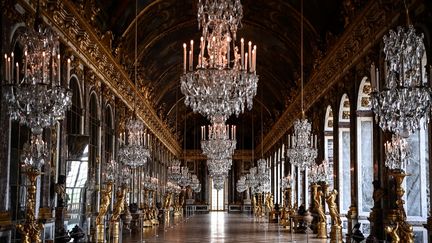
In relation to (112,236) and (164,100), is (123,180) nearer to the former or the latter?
(112,236)

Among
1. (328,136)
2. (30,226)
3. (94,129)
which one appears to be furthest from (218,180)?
(30,226)

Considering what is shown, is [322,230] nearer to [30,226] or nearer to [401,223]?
[401,223]

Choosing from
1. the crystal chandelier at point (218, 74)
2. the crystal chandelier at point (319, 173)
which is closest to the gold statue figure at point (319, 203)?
the crystal chandelier at point (319, 173)

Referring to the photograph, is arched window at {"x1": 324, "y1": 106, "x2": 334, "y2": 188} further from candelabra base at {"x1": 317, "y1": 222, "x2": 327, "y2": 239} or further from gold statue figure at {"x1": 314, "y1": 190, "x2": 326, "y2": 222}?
gold statue figure at {"x1": 314, "y1": 190, "x2": 326, "y2": 222}

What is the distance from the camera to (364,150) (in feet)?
60.8

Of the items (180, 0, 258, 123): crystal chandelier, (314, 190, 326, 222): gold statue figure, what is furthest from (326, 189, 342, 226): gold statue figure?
(180, 0, 258, 123): crystal chandelier

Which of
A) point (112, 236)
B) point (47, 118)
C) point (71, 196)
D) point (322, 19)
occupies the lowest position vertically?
point (112, 236)

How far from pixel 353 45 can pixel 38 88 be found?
1187cm

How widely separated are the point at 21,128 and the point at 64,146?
3763 millimetres

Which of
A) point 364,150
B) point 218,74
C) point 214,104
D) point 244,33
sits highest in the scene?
point 244,33

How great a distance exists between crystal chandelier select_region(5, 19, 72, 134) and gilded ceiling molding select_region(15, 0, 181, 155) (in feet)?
12.3

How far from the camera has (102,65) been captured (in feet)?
70.9

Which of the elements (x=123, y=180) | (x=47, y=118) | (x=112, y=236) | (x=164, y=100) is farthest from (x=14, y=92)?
(x=164, y=100)

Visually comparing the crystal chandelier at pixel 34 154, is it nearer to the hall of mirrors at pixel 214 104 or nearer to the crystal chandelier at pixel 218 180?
the hall of mirrors at pixel 214 104
